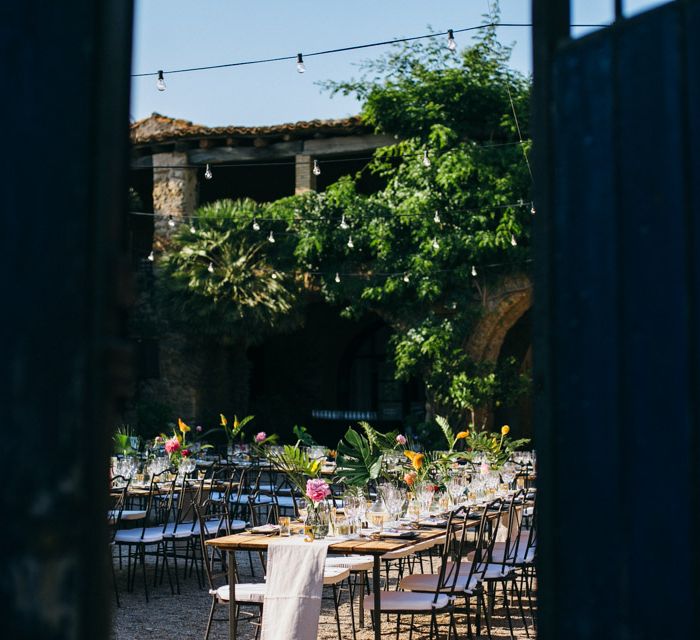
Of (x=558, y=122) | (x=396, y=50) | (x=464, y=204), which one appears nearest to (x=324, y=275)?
(x=464, y=204)

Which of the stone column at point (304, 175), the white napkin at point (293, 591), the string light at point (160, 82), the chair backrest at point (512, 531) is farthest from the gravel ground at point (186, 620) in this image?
the stone column at point (304, 175)

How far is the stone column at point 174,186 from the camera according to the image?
57.6 feet

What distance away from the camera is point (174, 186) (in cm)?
1761

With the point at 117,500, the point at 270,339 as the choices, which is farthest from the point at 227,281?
the point at 117,500

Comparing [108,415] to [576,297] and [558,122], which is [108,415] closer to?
[576,297]

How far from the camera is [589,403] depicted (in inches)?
76.9

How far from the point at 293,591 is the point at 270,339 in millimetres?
16792

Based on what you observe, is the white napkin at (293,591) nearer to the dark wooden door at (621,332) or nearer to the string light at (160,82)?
the dark wooden door at (621,332)

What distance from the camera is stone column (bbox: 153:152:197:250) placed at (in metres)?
17.6

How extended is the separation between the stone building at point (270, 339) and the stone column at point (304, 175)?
0.8 inches

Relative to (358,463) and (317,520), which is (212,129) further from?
(317,520)

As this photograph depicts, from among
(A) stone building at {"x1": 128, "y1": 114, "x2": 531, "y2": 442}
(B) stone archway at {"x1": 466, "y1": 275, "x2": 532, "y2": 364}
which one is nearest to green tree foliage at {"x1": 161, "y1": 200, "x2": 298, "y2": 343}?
(A) stone building at {"x1": 128, "y1": 114, "x2": 531, "y2": 442}

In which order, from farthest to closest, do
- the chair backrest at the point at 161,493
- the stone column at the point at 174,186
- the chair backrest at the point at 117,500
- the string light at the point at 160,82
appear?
the stone column at the point at 174,186, the string light at the point at 160,82, the chair backrest at the point at 161,493, the chair backrest at the point at 117,500

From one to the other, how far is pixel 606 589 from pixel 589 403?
339mm
